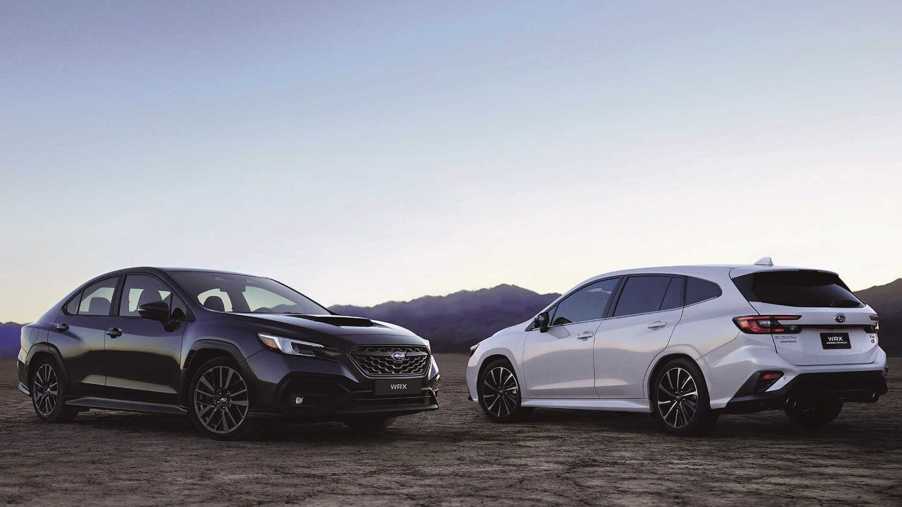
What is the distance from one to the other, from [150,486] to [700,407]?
5.44 metres

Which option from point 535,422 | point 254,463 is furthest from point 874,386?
point 254,463

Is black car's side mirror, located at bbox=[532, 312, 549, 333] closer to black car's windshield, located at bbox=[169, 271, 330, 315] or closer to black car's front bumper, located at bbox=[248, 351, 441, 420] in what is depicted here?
black car's windshield, located at bbox=[169, 271, 330, 315]

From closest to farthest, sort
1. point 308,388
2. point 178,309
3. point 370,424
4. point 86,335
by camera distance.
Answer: point 308,388 < point 178,309 < point 86,335 < point 370,424

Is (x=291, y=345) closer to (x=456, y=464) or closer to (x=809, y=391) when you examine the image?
(x=456, y=464)

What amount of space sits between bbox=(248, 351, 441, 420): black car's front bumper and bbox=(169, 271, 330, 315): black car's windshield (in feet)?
4.41

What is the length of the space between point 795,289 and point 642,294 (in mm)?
1705

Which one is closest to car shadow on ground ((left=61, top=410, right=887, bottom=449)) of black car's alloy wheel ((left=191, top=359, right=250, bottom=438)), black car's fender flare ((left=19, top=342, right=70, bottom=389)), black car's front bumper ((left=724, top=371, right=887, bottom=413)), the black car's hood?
black car's alloy wheel ((left=191, top=359, right=250, bottom=438))

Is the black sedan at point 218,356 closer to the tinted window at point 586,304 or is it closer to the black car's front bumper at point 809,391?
the tinted window at point 586,304

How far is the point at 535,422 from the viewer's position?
40.8ft

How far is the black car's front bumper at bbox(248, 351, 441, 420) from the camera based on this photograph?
30.9 feet

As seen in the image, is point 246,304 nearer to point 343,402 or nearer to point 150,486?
point 343,402

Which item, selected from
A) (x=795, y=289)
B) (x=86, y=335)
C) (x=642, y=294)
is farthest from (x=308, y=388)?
(x=795, y=289)

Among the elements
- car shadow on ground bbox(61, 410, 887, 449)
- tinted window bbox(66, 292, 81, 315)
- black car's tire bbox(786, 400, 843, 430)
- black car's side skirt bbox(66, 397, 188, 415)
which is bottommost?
car shadow on ground bbox(61, 410, 887, 449)

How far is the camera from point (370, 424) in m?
11.5
